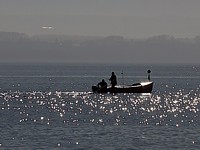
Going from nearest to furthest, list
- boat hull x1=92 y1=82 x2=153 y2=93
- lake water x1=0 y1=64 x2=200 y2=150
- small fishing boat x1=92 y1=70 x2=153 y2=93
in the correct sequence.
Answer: lake water x1=0 y1=64 x2=200 y2=150, small fishing boat x1=92 y1=70 x2=153 y2=93, boat hull x1=92 y1=82 x2=153 y2=93

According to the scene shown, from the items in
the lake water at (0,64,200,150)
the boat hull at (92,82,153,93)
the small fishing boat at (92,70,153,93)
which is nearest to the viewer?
the lake water at (0,64,200,150)

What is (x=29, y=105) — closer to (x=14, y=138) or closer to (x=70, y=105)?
(x=70, y=105)

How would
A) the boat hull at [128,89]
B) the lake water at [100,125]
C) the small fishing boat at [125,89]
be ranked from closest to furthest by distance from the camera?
1. the lake water at [100,125]
2. the small fishing boat at [125,89]
3. the boat hull at [128,89]

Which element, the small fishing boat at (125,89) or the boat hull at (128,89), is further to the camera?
the boat hull at (128,89)

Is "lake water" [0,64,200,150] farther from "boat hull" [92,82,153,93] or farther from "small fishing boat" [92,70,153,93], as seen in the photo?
"boat hull" [92,82,153,93]

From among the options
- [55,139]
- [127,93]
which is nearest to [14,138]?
[55,139]

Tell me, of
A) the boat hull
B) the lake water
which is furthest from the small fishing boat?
the lake water

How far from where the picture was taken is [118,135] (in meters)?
49.4

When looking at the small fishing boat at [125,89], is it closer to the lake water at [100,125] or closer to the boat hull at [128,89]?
the boat hull at [128,89]

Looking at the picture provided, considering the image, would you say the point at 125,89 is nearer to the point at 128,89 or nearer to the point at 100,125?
the point at 128,89

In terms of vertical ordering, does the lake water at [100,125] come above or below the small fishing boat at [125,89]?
below

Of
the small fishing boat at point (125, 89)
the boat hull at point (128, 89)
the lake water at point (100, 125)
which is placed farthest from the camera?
the boat hull at point (128, 89)

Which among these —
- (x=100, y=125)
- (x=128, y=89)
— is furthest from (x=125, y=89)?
(x=100, y=125)

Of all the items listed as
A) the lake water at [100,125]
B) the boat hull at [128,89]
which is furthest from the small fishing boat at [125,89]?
the lake water at [100,125]
